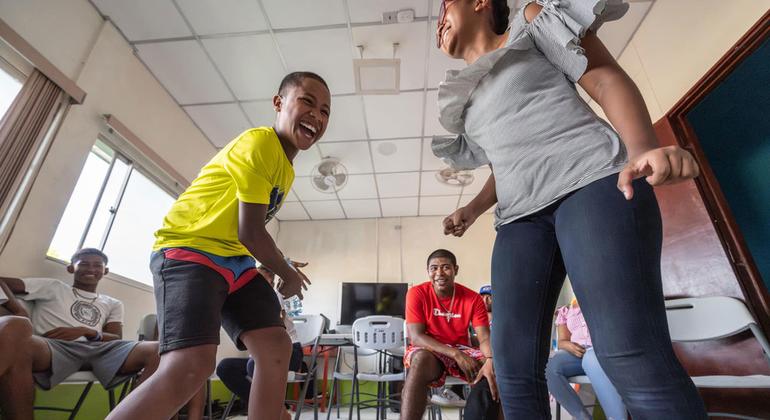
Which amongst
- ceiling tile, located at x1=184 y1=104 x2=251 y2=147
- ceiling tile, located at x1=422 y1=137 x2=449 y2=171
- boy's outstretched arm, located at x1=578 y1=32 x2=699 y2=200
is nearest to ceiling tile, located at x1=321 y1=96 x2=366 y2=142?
ceiling tile, located at x1=422 y1=137 x2=449 y2=171

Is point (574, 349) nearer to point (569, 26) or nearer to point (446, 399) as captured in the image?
point (446, 399)

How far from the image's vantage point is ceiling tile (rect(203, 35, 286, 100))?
284 cm

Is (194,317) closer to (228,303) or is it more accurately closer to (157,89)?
(228,303)

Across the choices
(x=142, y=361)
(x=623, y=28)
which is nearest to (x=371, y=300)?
(x=142, y=361)

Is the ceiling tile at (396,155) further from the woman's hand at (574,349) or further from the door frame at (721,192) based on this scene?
the woman's hand at (574,349)

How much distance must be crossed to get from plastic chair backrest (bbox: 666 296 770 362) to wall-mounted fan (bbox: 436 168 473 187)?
2.82 metres

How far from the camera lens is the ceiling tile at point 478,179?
472 cm

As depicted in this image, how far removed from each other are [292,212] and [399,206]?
1677mm

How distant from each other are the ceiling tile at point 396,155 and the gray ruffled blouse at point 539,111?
10.8 feet

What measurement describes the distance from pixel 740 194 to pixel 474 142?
8.07 ft

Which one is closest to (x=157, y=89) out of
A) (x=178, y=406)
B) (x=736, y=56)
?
(x=178, y=406)

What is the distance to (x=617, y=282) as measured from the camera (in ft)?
1.71

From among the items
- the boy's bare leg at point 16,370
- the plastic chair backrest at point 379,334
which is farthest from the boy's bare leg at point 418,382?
the boy's bare leg at point 16,370

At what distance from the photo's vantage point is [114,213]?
9.54 feet
